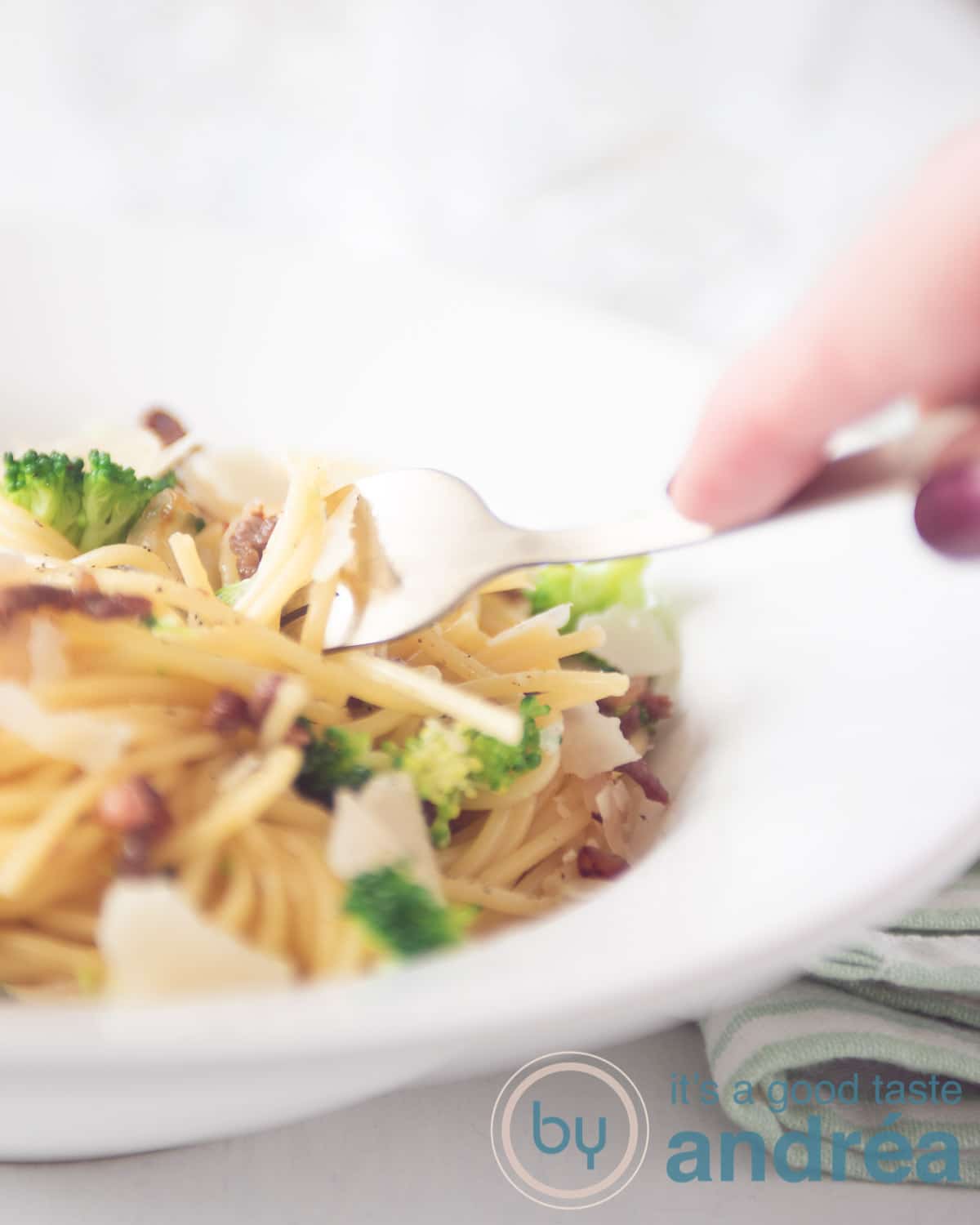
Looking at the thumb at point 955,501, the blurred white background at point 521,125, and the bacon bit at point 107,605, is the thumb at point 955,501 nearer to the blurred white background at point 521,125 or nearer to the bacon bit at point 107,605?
the bacon bit at point 107,605

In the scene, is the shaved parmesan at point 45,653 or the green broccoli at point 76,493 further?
the green broccoli at point 76,493

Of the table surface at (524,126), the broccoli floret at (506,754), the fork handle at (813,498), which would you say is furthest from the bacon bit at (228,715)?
the table surface at (524,126)

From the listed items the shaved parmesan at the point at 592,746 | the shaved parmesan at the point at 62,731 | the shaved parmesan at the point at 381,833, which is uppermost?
the shaved parmesan at the point at 592,746

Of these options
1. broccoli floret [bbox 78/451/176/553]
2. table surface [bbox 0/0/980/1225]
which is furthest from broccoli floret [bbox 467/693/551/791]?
table surface [bbox 0/0/980/1225]

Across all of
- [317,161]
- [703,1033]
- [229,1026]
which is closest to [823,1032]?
[703,1033]

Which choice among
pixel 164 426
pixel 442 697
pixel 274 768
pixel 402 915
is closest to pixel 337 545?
pixel 442 697

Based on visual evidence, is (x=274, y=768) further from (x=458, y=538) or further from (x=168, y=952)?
(x=458, y=538)
